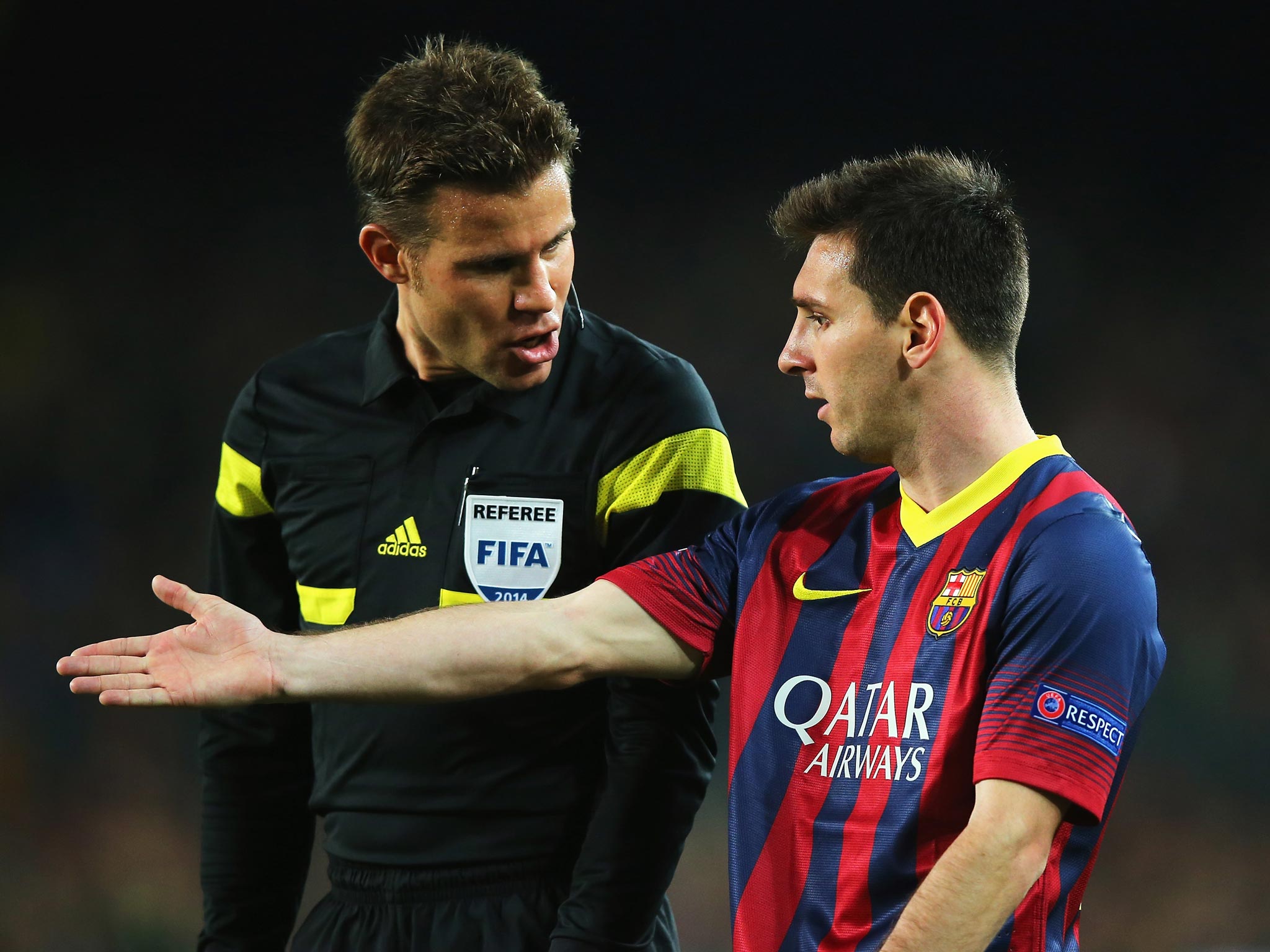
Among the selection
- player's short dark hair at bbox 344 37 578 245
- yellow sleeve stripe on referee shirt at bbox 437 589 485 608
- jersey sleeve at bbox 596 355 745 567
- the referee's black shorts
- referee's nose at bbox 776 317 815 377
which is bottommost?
the referee's black shorts

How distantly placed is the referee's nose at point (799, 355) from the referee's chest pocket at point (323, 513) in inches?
27.4

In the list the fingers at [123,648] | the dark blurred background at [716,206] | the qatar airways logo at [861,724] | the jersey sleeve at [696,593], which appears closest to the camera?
the qatar airways logo at [861,724]

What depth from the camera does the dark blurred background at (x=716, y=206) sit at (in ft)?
15.2

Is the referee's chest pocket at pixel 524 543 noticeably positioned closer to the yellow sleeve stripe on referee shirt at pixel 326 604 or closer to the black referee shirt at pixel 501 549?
the black referee shirt at pixel 501 549

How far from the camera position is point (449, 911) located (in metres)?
2.01

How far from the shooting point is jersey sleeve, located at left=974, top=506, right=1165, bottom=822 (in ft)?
4.76

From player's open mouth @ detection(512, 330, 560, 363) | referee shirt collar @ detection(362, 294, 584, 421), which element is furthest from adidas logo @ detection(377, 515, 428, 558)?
player's open mouth @ detection(512, 330, 560, 363)

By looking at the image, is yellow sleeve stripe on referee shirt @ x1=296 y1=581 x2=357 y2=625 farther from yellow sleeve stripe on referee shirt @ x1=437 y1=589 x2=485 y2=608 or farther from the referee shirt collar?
the referee shirt collar

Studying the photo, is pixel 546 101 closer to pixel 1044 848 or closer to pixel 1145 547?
pixel 1044 848

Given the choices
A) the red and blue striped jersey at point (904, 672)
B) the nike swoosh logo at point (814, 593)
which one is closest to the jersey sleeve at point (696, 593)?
the red and blue striped jersey at point (904, 672)

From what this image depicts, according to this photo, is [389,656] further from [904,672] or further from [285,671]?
[904,672]

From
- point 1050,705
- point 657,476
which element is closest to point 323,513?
point 657,476

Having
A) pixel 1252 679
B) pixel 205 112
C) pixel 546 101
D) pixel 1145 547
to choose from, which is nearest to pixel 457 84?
pixel 546 101

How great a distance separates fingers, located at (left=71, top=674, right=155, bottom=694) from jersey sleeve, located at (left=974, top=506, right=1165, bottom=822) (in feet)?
3.30
